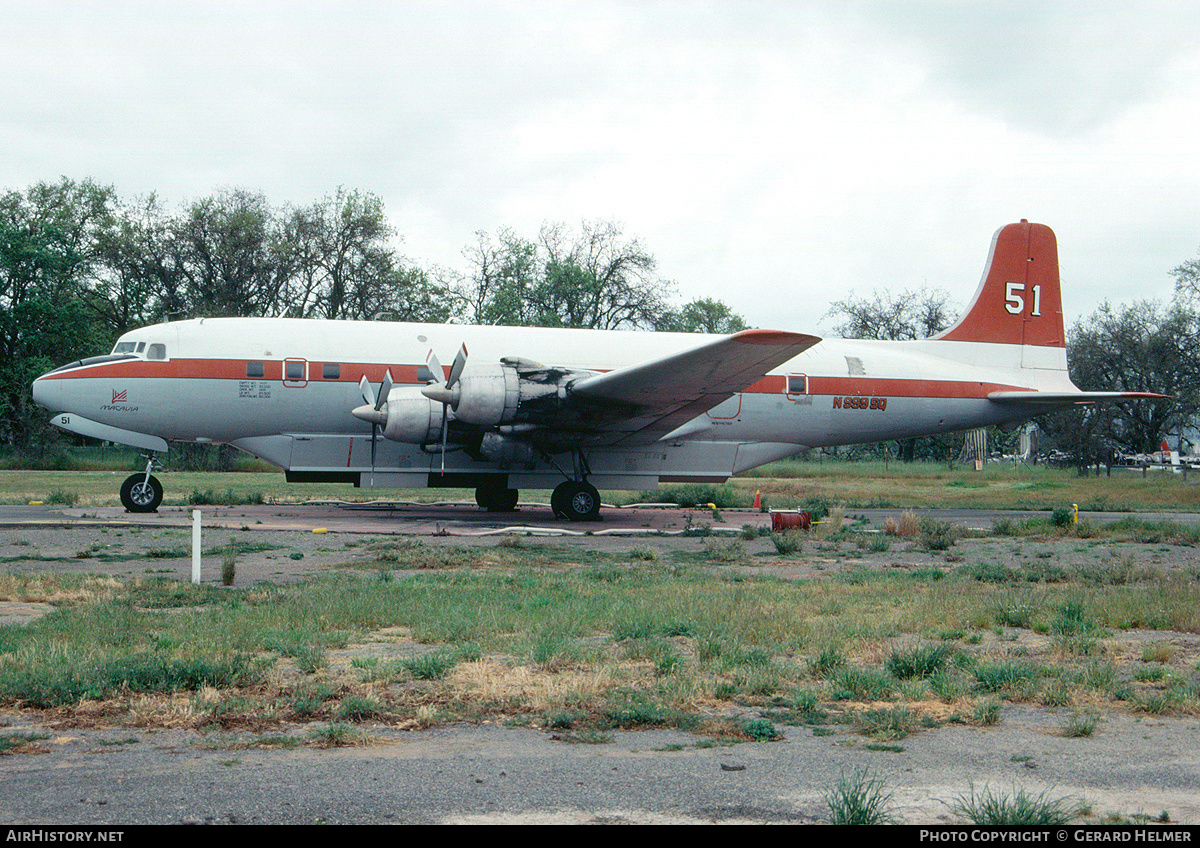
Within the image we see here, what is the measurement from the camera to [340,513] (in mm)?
21047

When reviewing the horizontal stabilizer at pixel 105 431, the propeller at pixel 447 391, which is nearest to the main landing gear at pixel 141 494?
the horizontal stabilizer at pixel 105 431

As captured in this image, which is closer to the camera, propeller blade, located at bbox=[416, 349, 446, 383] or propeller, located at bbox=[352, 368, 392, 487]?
propeller, located at bbox=[352, 368, 392, 487]

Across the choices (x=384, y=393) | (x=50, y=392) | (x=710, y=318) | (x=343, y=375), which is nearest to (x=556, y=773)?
(x=384, y=393)

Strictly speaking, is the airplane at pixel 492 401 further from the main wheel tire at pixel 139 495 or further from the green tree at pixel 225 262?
the green tree at pixel 225 262

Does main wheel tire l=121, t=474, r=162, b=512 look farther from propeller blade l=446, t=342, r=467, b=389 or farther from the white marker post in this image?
the white marker post

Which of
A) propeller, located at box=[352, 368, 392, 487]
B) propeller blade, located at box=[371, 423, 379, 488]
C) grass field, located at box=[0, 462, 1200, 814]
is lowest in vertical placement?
grass field, located at box=[0, 462, 1200, 814]

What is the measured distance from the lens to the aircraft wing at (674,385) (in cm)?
1566

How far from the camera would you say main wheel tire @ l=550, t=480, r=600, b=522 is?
1936 cm

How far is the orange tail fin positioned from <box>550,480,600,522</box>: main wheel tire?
35.4 ft

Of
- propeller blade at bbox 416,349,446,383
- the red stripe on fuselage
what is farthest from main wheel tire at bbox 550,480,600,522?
the red stripe on fuselage

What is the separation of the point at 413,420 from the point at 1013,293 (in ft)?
52.9

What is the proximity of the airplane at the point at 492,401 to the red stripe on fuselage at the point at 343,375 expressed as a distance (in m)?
0.03

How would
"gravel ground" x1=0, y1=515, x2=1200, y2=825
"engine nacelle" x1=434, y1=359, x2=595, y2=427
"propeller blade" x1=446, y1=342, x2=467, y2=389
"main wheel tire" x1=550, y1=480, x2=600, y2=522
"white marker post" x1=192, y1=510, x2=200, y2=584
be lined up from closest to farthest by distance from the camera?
"gravel ground" x1=0, y1=515, x2=1200, y2=825, "white marker post" x1=192, y1=510, x2=200, y2=584, "engine nacelle" x1=434, y1=359, x2=595, y2=427, "propeller blade" x1=446, y1=342, x2=467, y2=389, "main wheel tire" x1=550, y1=480, x2=600, y2=522

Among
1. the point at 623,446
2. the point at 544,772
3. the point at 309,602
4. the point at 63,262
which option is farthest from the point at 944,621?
the point at 63,262
